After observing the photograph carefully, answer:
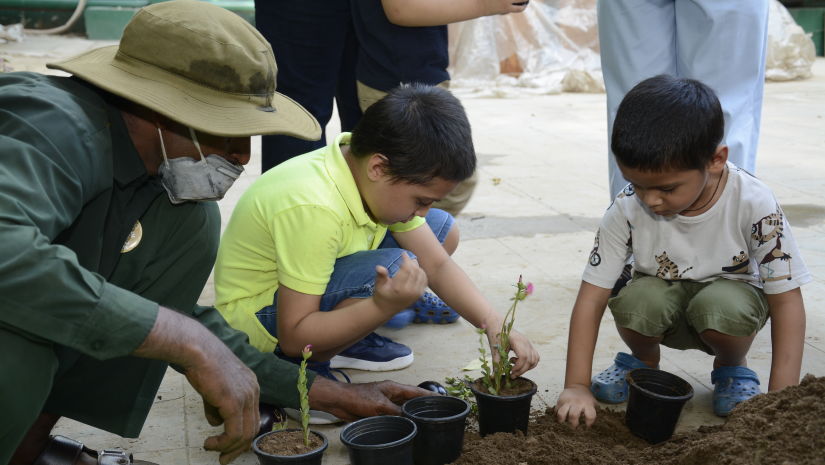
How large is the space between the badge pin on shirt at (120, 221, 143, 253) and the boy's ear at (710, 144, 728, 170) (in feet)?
5.26

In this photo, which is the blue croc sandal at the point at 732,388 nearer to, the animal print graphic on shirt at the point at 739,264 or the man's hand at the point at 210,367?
the animal print graphic on shirt at the point at 739,264

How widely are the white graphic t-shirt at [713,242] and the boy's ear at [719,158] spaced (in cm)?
11

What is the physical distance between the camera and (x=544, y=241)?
4.71m

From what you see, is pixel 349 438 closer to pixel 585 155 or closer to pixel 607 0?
pixel 607 0

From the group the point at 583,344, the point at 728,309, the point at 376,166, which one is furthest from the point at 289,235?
the point at 728,309

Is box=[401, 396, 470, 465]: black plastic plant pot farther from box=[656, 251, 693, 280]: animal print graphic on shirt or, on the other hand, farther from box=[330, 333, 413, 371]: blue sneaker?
box=[656, 251, 693, 280]: animal print graphic on shirt

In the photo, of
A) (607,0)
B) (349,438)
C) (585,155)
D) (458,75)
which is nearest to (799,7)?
(458,75)

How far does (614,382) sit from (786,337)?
529 millimetres

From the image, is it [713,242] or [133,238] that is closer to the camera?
[133,238]

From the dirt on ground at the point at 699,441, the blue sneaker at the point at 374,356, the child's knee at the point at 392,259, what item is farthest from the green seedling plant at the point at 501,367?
the blue sneaker at the point at 374,356

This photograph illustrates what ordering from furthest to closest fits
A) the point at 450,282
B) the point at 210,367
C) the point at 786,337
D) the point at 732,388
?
1. the point at 450,282
2. the point at 732,388
3. the point at 786,337
4. the point at 210,367

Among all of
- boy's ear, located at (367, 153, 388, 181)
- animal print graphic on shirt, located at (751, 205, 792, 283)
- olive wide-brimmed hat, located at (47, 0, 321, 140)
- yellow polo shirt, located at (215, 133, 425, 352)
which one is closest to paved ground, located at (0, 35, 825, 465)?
yellow polo shirt, located at (215, 133, 425, 352)

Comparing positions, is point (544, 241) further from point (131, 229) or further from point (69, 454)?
point (69, 454)

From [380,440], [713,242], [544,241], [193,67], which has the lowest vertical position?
[544,241]
